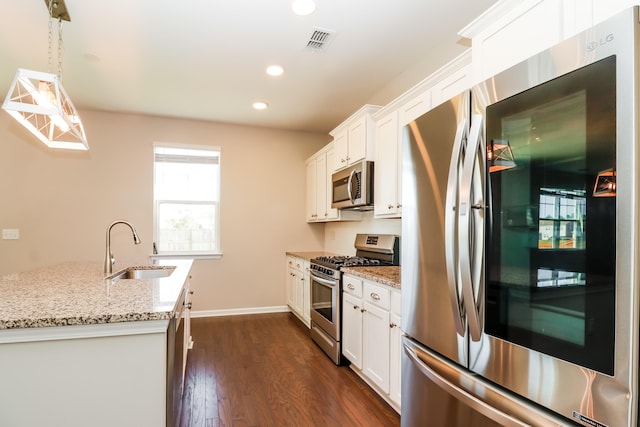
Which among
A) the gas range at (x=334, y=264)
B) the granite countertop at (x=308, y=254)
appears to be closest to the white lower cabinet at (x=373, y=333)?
the gas range at (x=334, y=264)

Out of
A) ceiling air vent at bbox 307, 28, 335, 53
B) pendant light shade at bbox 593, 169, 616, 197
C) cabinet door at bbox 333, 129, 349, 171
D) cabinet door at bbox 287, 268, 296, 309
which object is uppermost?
ceiling air vent at bbox 307, 28, 335, 53

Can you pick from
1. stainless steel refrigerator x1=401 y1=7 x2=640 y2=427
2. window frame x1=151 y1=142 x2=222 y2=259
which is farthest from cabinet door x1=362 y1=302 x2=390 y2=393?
window frame x1=151 y1=142 x2=222 y2=259

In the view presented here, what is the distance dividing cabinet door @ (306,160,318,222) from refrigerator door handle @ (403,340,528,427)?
3192 millimetres

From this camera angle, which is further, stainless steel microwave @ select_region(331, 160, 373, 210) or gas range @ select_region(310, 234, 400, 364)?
stainless steel microwave @ select_region(331, 160, 373, 210)

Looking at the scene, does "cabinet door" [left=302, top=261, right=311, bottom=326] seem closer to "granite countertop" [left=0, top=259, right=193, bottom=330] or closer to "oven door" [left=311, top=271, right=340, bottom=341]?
"oven door" [left=311, top=271, right=340, bottom=341]

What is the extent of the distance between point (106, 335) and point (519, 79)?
1727 millimetres

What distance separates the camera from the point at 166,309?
1407mm

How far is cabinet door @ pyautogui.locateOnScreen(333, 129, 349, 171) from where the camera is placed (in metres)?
3.63

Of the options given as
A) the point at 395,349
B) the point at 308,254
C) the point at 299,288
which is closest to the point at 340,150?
the point at 308,254

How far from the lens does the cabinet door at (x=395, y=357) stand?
7.13 feet

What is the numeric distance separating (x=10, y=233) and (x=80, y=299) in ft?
12.0

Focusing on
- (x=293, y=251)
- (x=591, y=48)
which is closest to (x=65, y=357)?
(x=591, y=48)

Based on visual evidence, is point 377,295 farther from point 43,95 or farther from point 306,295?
point 43,95

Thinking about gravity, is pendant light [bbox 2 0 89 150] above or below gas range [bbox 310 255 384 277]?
above
